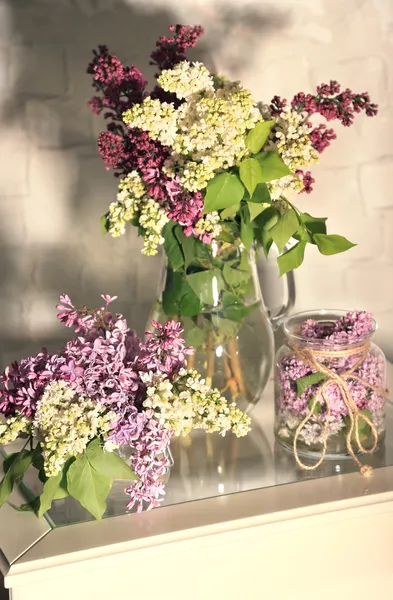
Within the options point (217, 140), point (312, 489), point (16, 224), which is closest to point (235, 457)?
point (312, 489)

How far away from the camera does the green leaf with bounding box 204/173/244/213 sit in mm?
854

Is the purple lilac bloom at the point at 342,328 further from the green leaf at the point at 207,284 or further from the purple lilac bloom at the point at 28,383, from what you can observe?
the purple lilac bloom at the point at 28,383

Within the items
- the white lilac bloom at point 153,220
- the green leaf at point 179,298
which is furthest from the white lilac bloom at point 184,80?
the green leaf at point 179,298

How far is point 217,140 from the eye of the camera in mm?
836

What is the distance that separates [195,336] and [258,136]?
0.24m

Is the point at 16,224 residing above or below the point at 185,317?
above

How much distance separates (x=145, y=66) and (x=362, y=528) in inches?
28.2

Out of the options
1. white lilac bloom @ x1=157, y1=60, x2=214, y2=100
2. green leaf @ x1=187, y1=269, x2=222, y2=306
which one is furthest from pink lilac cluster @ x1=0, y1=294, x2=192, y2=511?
white lilac bloom @ x1=157, y1=60, x2=214, y2=100

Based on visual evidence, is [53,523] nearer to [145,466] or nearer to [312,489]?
[145,466]

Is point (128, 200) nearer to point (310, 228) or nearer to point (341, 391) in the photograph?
point (310, 228)

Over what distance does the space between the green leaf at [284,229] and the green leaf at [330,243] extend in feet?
0.09

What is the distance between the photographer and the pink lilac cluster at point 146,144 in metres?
0.86

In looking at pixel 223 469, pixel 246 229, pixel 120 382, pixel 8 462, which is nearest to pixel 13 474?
pixel 8 462

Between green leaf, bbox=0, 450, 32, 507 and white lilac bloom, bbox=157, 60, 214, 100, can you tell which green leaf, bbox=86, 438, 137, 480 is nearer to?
green leaf, bbox=0, 450, 32, 507
